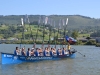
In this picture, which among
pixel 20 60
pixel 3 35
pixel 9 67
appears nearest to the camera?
pixel 9 67

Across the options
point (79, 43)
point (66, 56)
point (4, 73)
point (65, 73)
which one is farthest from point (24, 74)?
point (79, 43)

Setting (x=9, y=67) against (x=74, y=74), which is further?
(x=9, y=67)

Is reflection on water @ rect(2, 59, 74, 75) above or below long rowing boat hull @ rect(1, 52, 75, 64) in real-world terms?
below

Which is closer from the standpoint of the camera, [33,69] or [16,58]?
[33,69]

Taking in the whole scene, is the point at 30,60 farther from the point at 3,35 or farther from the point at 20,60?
the point at 3,35

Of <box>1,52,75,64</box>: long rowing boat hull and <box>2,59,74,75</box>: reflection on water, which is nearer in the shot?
<box>2,59,74,75</box>: reflection on water

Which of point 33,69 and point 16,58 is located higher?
point 16,58

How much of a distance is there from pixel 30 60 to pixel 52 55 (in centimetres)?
456

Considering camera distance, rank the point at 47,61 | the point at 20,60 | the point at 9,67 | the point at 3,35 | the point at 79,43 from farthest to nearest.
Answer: the point at 3,35, the point at 79,43, the point at 47,61, the point at 20,60, the point at 9,67

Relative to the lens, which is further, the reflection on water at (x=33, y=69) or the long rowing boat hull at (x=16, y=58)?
the long rowing boat hull at (x=16, y=58)

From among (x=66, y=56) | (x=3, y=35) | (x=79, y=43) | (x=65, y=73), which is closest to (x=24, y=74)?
(x=65, y=73)

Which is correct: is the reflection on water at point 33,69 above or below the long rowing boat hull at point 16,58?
below

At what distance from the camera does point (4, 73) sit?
2692 cm

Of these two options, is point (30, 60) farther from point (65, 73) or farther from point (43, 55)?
point (65, 73)
